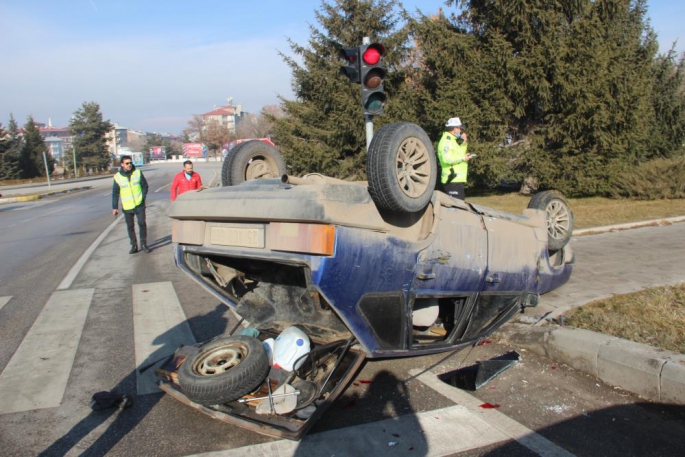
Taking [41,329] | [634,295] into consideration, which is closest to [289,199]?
[41,329]

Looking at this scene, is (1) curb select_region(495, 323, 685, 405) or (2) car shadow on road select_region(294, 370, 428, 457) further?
(1) curb select_region(495, 323, 685, 405)

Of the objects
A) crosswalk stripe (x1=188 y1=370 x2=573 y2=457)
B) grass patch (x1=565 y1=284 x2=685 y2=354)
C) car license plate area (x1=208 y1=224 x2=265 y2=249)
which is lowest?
crosswalk stripe (x1=188 y1=370 x2=573 y2=457)

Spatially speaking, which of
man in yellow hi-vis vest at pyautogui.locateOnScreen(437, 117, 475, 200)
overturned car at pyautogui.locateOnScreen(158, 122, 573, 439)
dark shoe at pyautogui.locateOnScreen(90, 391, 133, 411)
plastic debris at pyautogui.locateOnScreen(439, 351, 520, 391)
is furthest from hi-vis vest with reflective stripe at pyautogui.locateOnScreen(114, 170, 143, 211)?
plastic debris at pyautogui.locateOnScreen(439, 351, 520, 391)

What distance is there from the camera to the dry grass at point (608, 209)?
11.1 metres

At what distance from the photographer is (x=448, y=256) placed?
3.62 metres

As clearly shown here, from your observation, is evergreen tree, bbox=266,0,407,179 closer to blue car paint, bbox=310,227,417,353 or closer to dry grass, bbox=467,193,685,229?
dry grass, bbox=467,193,685,229

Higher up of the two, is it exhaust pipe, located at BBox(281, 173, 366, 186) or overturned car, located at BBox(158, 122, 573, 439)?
exhaust pipe, located at BBox(281, 173, 366, 186)

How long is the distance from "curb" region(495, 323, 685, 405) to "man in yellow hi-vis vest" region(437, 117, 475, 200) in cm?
292

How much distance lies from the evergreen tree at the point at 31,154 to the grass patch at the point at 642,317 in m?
62.9

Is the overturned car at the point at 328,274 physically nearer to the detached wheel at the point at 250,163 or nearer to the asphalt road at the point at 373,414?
the detached wheel at the point at 250,163

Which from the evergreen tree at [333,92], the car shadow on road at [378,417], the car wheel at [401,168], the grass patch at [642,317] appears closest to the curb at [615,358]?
the grass patch at [642,317]

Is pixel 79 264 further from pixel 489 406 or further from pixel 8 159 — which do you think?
pixel 8 159

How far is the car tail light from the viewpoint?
2.90m

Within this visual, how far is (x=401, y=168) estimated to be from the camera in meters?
3.35
